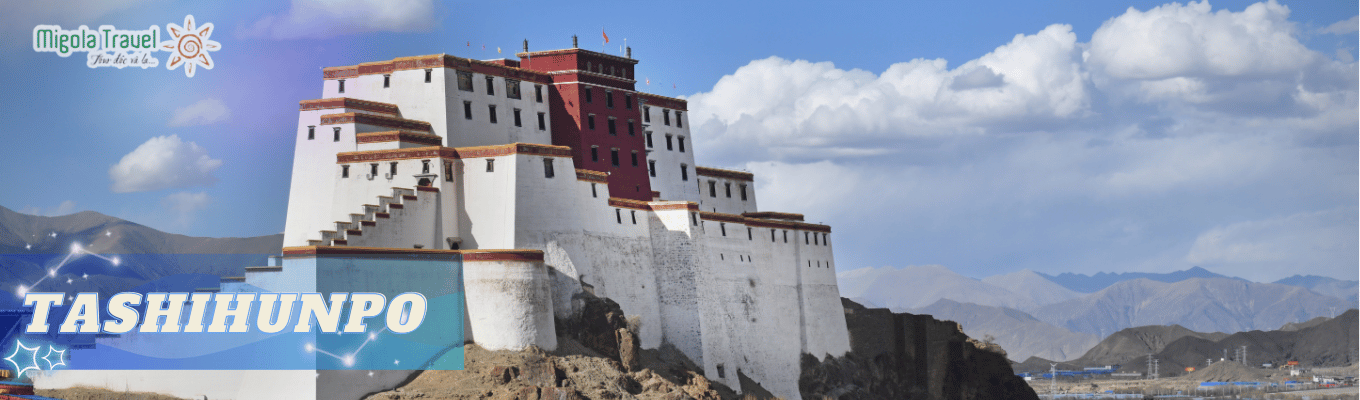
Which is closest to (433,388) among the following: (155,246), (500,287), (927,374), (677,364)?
(500,287)

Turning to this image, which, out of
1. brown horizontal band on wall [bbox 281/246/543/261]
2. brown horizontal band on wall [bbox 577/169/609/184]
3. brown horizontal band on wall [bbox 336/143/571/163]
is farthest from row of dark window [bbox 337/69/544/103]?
brown horizontal band on wall [bbox 281/246/543/261]

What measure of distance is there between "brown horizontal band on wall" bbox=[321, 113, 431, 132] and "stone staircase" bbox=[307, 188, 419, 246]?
614cm

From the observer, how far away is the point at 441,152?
76.2 metres

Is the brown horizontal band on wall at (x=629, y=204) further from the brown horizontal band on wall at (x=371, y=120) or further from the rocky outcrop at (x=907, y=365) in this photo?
the rocky outcrop at (x=907, y=365)

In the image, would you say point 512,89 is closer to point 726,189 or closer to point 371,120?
point 371,120

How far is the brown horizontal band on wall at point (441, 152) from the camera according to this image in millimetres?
76188

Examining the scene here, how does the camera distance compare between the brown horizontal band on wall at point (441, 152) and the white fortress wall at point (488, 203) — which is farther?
the brown horizontal band on wall at point (441, 152)

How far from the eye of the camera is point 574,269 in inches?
3009

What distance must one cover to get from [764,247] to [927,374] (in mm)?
18394

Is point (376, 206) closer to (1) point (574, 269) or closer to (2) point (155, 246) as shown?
(1) point (574, 269)

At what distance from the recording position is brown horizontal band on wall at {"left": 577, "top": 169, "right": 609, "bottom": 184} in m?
79.8

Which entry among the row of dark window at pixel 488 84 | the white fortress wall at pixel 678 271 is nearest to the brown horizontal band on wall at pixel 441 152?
the row of dark window at pixel 488 84

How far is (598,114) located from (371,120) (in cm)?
1503

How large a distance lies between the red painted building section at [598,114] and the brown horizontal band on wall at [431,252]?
16533 millimetres
